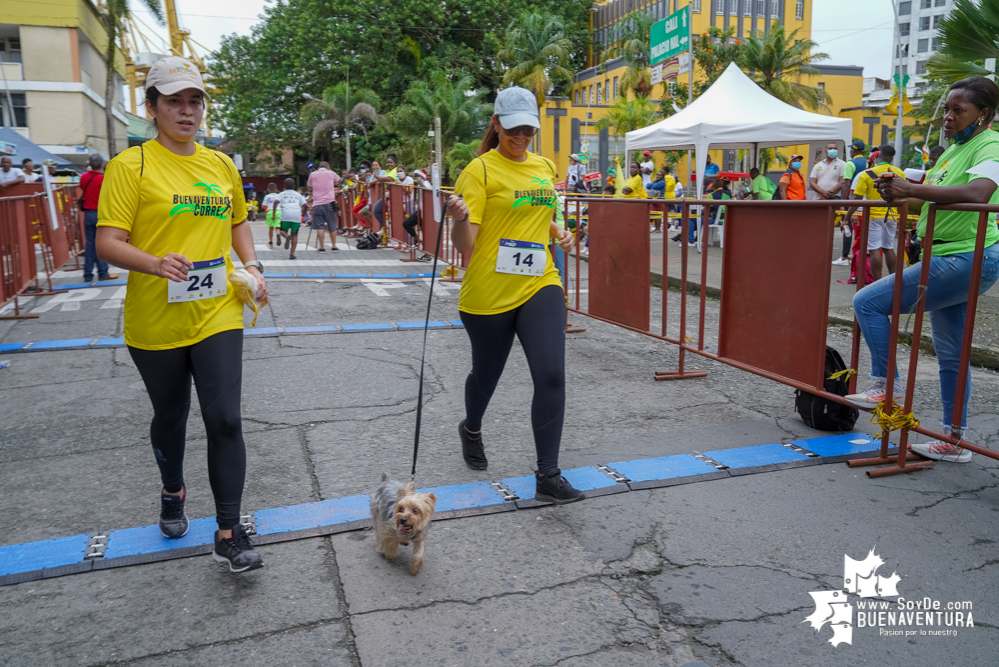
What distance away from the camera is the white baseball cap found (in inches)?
119

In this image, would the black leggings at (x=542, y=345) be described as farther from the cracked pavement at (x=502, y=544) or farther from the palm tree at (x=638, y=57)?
the palm tree at (x=638, y=57)

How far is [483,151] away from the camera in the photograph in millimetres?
4180

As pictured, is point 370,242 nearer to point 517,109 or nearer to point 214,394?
point 517,109

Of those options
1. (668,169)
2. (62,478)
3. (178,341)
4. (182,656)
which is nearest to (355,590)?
(182,656)

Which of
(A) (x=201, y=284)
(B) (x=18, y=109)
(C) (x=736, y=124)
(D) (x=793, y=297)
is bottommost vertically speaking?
(D) (x=793, y=297)

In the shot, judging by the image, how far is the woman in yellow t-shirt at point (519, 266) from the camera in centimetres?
387

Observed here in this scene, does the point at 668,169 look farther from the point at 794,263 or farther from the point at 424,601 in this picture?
the point at 424,601

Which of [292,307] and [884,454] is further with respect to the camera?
[292,307]

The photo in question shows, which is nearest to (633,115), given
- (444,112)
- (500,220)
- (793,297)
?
(444,112)

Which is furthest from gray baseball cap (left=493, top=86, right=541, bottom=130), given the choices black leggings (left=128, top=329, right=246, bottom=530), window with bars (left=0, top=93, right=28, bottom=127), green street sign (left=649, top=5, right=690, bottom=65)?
window with bars (left=0, top=93, right=28, bottom=127)

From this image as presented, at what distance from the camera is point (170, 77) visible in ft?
9.92

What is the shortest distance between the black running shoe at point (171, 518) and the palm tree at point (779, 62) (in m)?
41.5

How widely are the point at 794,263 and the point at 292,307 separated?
6.56 meters

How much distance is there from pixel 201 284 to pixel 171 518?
114cm
